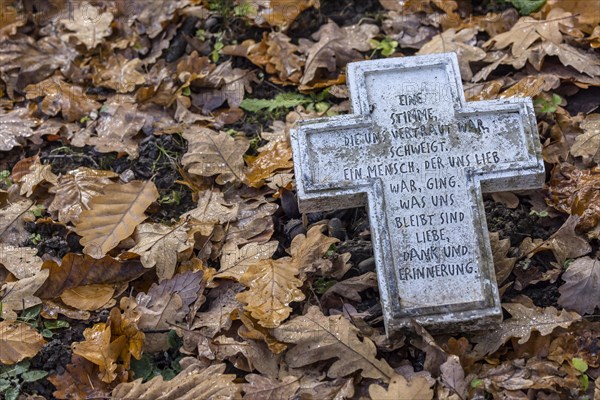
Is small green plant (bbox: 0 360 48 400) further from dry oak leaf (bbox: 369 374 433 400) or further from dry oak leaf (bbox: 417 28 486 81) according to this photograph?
dry oak leaf (bbox: 417 28 486 81)

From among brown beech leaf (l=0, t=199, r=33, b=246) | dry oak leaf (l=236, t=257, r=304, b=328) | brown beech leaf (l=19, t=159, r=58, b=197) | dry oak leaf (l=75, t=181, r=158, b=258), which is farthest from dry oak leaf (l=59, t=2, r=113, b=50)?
dry oak leaf (l=236, t=257, r=304, b=328)

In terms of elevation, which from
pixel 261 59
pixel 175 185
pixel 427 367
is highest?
pixel 261 59

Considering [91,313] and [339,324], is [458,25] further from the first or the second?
[91,313]

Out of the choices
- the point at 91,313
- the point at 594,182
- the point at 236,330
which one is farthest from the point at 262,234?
the point at 594,182

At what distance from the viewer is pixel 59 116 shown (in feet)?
15.5

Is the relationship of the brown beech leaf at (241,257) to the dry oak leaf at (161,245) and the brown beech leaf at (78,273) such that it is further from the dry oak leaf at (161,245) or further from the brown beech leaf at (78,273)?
the brown beech leaf at (78,273)

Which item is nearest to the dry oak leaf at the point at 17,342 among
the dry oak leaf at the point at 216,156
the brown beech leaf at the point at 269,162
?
the dry oak leaf at the point at 216,156

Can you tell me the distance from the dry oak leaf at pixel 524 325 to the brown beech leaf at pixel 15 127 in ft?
9.17

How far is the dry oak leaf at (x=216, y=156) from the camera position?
4156 mm

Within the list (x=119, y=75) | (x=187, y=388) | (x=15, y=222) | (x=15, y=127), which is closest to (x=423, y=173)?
(x=187, y=388)

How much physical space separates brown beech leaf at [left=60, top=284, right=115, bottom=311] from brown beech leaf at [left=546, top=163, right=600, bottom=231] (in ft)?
7.14

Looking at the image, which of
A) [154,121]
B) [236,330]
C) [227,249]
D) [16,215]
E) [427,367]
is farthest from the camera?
[154,121]

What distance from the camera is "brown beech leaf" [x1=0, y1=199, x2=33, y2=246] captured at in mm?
3994

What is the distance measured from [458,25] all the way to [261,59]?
123 cm
